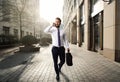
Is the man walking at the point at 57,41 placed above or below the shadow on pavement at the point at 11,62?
above

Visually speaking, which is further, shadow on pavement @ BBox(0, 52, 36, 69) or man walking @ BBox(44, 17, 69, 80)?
shadow on pavement @ BBox(0, 52, 36, 69)

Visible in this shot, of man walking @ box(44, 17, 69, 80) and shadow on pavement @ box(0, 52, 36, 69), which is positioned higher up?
man walking @ box(44, 17, 69, 80)

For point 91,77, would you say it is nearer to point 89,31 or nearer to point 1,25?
point 89,31

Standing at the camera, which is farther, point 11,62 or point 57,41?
point 11,62

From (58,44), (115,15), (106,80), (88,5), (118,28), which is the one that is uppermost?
(88,5)

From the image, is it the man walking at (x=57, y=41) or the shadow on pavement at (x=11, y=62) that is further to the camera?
the shadow on pavement at (x=11, y=62)

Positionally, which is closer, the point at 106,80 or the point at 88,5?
the point at 106,80

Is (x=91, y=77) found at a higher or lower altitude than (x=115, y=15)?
lower

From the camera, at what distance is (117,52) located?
11.0 m

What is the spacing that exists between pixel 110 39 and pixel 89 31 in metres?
8.26

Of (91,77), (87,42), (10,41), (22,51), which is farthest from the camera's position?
(10,41)

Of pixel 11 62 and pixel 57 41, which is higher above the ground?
pixel 57 41

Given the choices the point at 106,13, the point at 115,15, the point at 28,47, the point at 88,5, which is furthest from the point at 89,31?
the point at 115,15

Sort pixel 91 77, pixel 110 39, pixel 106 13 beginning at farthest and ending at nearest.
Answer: pixel 106 13
pixel 110 39
pixel 91 77
